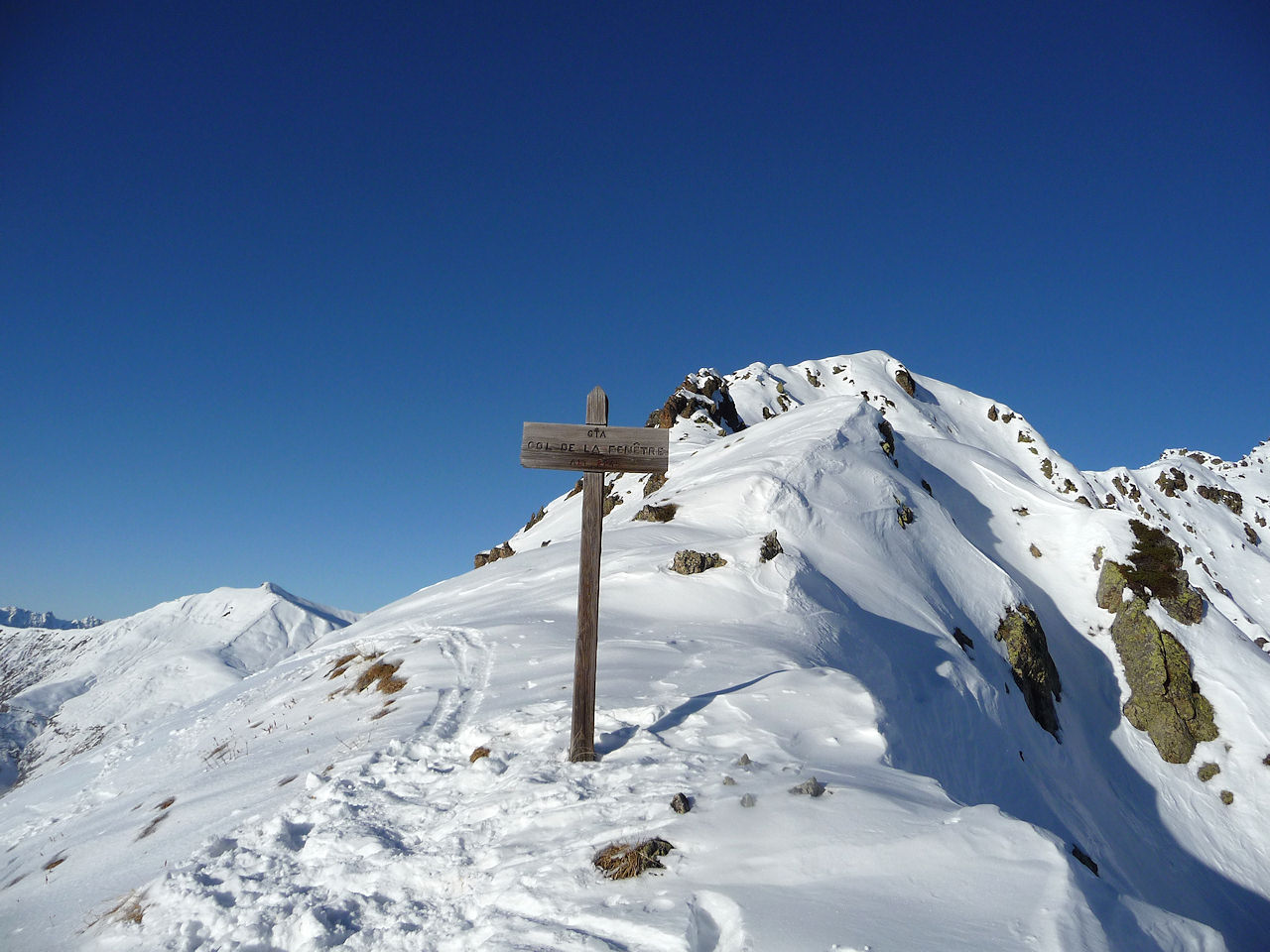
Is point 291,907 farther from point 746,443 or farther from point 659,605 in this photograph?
point 746,443

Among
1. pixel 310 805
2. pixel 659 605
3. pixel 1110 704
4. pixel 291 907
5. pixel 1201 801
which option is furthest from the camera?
pixel 1110 704

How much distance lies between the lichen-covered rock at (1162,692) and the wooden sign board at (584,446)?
122ft

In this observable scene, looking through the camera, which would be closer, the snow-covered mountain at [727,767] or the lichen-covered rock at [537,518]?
the snow-covered mountain at [727,767]

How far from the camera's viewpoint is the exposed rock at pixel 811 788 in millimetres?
7257

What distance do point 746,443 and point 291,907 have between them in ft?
122

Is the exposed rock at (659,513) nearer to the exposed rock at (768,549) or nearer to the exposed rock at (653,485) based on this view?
the exposed rock at (768,549)

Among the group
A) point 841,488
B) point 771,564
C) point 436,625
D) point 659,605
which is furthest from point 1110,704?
point 436,625

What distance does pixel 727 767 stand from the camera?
26.8ft

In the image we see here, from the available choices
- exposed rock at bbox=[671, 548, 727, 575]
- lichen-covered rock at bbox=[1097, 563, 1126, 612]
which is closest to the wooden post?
exposed rock at bbox=[671, 548, 727, 575]

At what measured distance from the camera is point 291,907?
6234 millimetres

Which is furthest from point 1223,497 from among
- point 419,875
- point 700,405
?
point 419,875

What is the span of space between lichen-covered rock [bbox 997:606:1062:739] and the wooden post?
27.1m

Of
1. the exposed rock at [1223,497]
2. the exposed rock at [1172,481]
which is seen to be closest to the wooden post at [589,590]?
the exposed rock at [1172,481]

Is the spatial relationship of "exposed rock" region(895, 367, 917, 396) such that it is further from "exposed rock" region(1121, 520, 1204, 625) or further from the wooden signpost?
the wooden signpost
